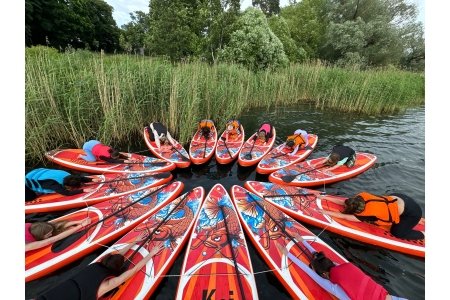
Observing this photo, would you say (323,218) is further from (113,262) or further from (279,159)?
(113,262)

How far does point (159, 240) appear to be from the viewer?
334cm

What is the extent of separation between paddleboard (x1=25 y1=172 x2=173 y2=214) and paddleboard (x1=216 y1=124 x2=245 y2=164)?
1.60m

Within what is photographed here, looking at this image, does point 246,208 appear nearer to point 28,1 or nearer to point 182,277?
point 182,277

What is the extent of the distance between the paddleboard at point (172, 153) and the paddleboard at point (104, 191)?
57 centimetres

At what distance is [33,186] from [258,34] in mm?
12773

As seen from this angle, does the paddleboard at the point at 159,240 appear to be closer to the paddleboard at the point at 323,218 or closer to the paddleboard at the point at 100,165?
the paddleboard at the point at 100,165

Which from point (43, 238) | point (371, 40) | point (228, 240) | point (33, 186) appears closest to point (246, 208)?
point (228, 240)

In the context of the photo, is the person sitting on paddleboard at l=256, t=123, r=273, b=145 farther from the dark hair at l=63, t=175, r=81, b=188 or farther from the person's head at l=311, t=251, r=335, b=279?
the dark hair at l=63, t=175, r=81, b=188

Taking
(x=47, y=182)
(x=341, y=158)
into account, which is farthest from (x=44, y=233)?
(x=341, y=158)

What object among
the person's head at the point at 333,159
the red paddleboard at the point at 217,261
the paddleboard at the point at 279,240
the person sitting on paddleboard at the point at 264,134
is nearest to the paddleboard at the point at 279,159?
the person sitting on paddleboard at the point at 264,134

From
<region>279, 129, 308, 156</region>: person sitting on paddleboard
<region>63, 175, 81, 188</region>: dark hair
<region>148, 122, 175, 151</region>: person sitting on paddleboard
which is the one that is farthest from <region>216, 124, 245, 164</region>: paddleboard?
<region>63, 175, 81, 188</region>: dark hair

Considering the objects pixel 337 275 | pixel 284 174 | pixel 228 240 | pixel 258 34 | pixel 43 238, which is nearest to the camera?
pixel 337 275

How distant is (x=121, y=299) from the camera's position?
2527 mm

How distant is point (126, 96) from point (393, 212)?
683 centimetres
